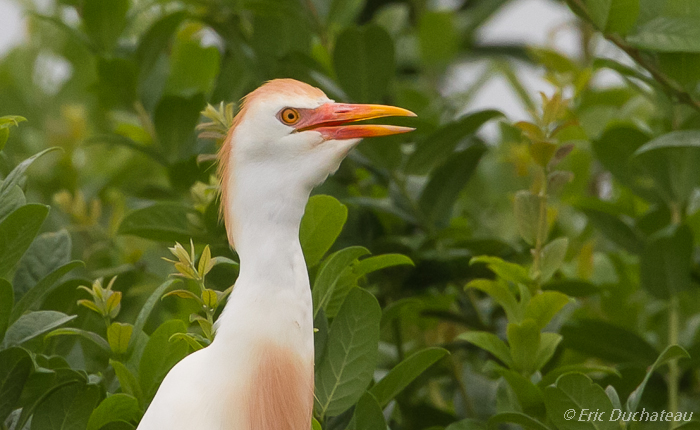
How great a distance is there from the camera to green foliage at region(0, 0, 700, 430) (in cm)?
136

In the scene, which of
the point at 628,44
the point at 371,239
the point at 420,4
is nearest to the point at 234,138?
the point at 371,239

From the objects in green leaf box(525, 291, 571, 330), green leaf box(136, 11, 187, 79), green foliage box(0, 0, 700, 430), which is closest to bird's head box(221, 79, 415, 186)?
green foliage box(0, 0, 700, 430)

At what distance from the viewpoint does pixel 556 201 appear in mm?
2500

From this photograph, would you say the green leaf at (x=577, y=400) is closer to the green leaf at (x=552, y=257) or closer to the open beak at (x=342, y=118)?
the green leaf at (x=552, y=257)

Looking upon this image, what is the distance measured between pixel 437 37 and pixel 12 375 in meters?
2.10

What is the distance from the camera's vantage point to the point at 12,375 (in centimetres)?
131

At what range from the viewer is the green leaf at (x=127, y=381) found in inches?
52.4

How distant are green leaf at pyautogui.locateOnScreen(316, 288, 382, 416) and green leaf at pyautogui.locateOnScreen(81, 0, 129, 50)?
3.57 feet

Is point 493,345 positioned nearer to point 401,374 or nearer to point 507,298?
point 507,298

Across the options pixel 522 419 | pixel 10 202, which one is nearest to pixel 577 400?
pixel 522 419

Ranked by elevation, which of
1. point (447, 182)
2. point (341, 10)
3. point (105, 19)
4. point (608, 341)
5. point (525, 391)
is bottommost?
A: point (608, 341)

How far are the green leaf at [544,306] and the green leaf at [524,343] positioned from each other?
32mm

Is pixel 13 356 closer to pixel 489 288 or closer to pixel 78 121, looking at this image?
pixel 489 288

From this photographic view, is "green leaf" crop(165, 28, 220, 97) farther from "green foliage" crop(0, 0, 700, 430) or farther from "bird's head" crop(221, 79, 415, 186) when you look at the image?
"bird's head" crop(221, 79, 415, 186)
